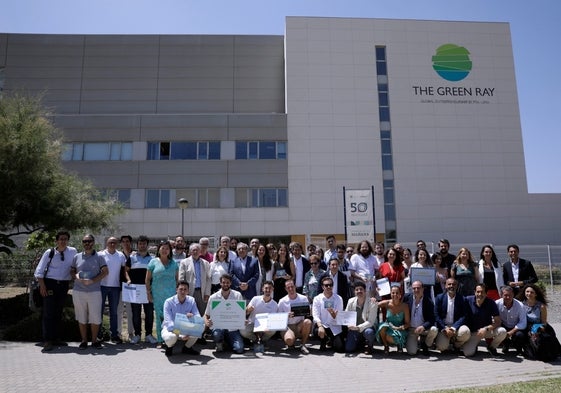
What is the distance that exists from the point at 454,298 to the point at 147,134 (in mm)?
28821

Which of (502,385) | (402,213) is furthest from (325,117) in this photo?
(502,385)

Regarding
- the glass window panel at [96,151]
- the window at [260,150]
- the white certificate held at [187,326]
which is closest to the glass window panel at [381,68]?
the window at [260,150]

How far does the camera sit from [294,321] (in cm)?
848

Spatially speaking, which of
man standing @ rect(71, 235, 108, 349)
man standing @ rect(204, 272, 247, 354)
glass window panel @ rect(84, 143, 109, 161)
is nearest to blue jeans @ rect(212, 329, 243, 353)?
man standing @ rect(204, 272, 247, 354)

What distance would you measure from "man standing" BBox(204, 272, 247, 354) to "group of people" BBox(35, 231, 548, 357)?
0.06 ft

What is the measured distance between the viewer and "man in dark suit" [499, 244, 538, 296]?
8773mm

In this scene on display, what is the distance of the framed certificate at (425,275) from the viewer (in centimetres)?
871

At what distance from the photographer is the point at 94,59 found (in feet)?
115

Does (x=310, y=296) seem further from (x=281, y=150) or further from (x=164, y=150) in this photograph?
(x=164, y=150)

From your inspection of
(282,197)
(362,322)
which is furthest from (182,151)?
(362,322)

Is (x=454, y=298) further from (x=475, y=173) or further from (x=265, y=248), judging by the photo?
(x=475, y=173)

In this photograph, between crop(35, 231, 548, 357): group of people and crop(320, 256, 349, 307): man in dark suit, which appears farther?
crop(320, 256, 349, 307): man in dark suit

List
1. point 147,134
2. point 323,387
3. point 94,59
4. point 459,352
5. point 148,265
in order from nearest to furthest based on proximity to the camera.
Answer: point 323,387 < point 459,352 < point 148,265 < point 147,134 < point 94,59

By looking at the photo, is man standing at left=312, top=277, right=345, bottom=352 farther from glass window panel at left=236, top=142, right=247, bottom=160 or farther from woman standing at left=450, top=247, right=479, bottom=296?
glass window panel at left=236, top=142, right=247, bottom=160
